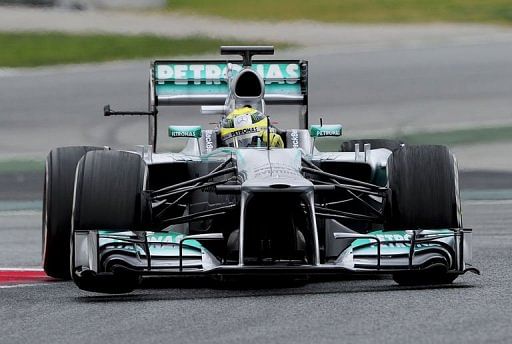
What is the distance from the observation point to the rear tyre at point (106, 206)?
1043cm

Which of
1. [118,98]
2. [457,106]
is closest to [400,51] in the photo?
[457,106]

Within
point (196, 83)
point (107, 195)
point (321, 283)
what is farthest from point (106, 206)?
point (196, 83)

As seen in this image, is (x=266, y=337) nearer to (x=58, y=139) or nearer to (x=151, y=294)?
(x=151, y=294)

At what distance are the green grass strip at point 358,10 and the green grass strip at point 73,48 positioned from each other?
795 millimetres

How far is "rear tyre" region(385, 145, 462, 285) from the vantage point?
10.6 meters

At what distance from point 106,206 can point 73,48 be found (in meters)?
15.2

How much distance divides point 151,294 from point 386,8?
57.6 feet

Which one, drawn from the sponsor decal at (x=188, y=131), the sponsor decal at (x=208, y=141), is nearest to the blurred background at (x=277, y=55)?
the sponsor decal at (x=188, y=131)

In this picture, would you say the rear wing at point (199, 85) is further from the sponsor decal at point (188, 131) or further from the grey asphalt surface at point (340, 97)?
the grey asphalt surface at point (340, 97)

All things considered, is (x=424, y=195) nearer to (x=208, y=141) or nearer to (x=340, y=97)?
(x=208, y=141)

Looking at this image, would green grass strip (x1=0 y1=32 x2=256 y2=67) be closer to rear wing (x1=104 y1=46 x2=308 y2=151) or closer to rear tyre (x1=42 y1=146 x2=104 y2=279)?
rear wing (x1=104 y1=46 x2=308 y2=151)

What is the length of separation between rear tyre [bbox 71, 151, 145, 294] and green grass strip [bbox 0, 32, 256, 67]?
14172 mm

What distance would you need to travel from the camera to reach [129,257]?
10.2m

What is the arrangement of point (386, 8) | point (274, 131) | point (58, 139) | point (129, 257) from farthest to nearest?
point (386, 8), point (58, 139), point (274, 131), point (129, 257)
